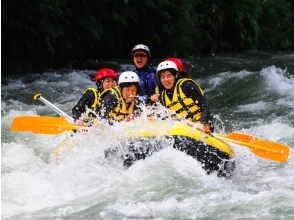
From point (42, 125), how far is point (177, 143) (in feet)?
7.86

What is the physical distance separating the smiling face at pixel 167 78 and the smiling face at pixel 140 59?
132 centimetres

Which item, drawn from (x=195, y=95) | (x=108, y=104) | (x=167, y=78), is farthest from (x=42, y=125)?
(x=195, y=95)

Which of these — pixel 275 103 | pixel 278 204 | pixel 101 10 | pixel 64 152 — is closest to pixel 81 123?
pixel 64 152

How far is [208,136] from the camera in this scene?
650cm

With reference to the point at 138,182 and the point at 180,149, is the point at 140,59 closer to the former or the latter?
the point at 180,149

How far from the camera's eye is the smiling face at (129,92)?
22.9ft

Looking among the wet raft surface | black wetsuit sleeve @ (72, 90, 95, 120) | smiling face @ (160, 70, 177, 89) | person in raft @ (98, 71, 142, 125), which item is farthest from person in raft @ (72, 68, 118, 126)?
the wet raft surface

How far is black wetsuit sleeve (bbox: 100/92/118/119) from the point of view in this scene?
712 centimetres

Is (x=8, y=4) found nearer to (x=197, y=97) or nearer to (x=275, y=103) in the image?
(x=275, y=103)

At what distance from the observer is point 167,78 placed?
697 centimetres

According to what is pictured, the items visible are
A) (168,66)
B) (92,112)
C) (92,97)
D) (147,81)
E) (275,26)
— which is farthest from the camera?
(275,26)

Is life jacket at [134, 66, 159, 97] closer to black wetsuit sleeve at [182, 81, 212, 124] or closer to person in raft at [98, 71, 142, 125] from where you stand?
person in raft at [98, 71, 142, 125]

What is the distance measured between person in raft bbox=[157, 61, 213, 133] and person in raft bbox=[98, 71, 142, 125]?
33cm

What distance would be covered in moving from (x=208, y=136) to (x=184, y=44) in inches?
430
